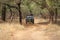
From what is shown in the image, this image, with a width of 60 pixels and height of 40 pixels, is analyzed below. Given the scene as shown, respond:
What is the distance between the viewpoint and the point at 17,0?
2388cm

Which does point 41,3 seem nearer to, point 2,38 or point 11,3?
point 11,3

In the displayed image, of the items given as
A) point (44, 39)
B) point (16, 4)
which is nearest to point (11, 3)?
point (16, 4)

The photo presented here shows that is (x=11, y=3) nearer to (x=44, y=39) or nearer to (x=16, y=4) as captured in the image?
(x=16, y=4)

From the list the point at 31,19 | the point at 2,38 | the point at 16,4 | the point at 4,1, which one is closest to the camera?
the point at 2,38

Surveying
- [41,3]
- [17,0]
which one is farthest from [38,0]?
[17,0]

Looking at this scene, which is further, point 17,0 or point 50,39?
point 17,0

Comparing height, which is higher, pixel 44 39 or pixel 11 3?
pixel 11 3

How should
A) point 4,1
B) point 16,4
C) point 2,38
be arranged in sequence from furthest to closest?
1. point 16,4
2. point 4,1
3. point 2,38

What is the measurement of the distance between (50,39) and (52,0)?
39.1ft

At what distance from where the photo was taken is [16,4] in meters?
24.9

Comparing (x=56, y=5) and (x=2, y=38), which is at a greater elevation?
(x=56, y=5)

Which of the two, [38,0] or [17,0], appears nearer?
[17,0]

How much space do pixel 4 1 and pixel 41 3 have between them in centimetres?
958

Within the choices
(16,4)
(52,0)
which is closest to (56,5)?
(52,0)
